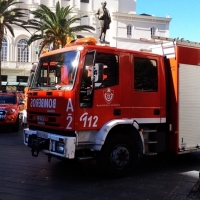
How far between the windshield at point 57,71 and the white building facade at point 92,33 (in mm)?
41630

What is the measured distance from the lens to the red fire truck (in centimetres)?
665

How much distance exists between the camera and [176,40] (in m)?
8.11

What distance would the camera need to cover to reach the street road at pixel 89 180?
19.6 ft

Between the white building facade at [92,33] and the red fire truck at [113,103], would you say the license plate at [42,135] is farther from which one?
the white building facade at [92,33]

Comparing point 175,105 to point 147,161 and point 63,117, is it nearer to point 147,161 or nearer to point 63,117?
point 147,161

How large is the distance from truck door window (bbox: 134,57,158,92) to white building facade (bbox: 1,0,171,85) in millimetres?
42433

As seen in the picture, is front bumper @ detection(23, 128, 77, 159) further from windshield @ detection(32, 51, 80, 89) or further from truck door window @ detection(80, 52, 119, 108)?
windshield @ detection(32, 51, 80, 89)

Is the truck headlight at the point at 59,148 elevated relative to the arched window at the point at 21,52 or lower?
lower

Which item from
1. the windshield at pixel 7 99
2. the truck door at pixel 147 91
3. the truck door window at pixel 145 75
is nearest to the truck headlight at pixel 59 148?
the truck door at pixel 147 91

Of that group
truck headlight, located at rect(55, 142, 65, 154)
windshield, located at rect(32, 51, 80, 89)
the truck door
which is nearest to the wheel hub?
the truck door

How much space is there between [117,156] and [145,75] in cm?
196

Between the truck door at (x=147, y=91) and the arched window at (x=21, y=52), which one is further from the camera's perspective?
A: the arched window at (x=21, y=52)

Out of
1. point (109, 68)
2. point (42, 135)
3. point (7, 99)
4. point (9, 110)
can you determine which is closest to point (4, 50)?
point (7, 99)

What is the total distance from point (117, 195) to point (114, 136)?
57.1 inches
